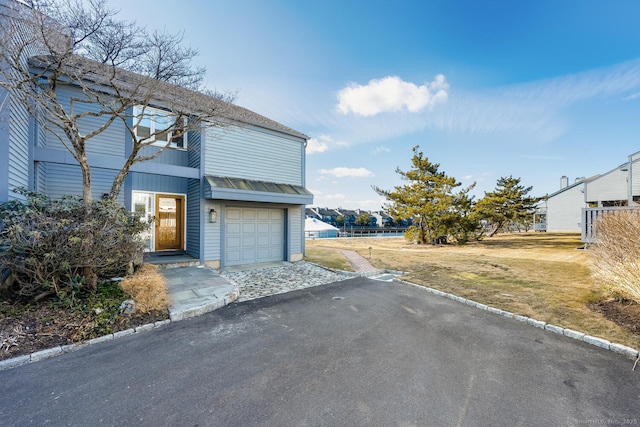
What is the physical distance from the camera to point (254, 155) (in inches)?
397

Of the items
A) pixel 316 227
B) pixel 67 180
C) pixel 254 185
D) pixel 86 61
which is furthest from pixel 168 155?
pixel 316 227

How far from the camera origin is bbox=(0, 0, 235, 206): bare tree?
468 centimetres

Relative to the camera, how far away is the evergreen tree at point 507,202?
21500 mm

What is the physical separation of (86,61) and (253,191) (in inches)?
204

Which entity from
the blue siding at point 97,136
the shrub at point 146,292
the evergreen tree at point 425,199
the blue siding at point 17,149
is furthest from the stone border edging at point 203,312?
the evergreen tree at point 425,199

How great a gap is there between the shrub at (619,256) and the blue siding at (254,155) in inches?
378

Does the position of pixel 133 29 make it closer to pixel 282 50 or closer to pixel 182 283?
pixel 182 283

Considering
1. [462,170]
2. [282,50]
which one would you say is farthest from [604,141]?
[282,50]

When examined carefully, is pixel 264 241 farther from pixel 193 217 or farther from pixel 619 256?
pixel 619 256

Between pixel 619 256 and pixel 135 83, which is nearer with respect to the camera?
pixel 619 256

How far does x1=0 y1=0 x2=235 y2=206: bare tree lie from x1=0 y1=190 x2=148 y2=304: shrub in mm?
747

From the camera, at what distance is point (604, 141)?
15.6 metres

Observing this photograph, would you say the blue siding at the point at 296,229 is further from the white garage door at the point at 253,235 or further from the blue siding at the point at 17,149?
the blue siding at the point at 17,149

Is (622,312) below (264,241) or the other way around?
below
